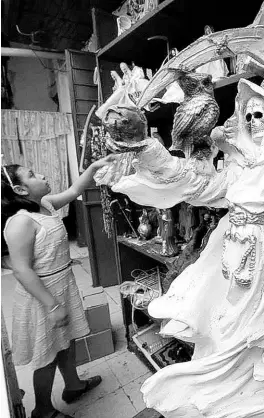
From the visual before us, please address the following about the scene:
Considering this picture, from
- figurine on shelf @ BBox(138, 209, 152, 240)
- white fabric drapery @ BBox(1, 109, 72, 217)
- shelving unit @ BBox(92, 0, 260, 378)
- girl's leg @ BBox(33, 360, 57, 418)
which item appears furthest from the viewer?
white fabric drapery @ BBox(1, 109, 72, 217)

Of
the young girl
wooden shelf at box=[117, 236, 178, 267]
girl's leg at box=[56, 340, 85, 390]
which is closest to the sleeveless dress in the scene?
the young girl

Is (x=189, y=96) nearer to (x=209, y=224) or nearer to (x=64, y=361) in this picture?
(x=209, y=224)

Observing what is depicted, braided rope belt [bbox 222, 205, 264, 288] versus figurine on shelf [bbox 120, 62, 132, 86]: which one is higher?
figurine on shelf [bbox 120, 62, 132, 86]

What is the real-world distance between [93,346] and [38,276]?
3.01 ft

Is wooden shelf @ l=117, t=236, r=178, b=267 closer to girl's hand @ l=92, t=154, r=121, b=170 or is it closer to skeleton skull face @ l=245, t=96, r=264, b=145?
girl's hand @ l=92, t=154, r=121, b=170

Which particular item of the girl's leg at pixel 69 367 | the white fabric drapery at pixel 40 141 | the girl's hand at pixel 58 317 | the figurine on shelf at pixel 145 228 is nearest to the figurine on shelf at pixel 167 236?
the figurine on shelf at pixel 145 228

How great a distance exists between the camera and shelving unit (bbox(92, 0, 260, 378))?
110cm

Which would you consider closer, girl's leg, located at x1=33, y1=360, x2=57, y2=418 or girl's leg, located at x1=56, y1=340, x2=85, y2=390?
girl's leg, located at x1=33, y1=360, x2=57, y2=418

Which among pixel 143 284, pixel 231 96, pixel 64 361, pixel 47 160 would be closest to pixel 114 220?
pixel 143 284

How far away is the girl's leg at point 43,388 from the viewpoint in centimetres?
128

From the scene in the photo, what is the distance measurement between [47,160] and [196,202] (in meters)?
3.93

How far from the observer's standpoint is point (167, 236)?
4.76ft

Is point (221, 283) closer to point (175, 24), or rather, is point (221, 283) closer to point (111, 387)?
point (175, 24)

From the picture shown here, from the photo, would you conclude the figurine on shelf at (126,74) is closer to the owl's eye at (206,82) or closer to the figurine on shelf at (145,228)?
the figurine on shelf at (145,228)
